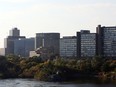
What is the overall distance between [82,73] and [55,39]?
85.3m

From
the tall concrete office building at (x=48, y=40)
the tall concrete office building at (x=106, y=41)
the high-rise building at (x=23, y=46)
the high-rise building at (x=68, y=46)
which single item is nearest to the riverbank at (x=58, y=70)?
the tall concrete office building at (x=106, y=41)

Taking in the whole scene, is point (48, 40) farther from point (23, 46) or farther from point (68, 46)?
point (68, 46)

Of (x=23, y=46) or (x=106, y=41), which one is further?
(x=23, y=46)

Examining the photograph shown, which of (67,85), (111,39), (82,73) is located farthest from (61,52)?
(67,85)

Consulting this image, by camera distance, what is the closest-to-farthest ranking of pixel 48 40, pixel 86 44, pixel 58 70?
pixel 58 70 → pixel 86 44 → pixel 48 40

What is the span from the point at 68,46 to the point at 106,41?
17164 mm

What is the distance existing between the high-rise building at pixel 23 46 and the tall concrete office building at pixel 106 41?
56.4 m

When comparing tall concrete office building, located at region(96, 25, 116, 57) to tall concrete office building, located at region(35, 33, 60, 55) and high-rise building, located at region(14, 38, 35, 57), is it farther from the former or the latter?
high-rise building, located at region(14, 38, 35, 57)

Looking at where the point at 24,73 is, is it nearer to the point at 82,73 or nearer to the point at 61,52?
the point at 82,73

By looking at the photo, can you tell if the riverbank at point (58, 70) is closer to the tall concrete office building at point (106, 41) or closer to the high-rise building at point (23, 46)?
the tall concrete office building at point (106, 41)

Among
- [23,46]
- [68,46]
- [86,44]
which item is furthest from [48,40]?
[86,44]

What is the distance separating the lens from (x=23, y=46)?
17862 centimetres

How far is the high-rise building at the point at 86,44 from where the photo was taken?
126 meters

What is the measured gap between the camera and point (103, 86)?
53.2 meters
